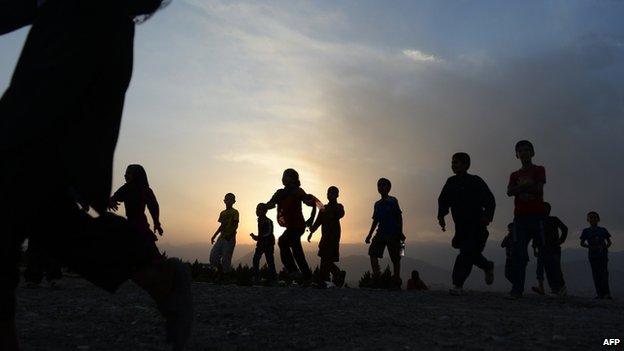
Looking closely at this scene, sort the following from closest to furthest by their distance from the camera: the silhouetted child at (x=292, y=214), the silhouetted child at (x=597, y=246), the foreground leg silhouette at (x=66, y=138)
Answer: the foreground leg silhouette at (x=66, y=138) < the silhouetted child at (x=292, y=214) < the silhouetted child at (x=597, y=246)

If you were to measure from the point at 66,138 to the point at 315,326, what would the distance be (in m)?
3.02

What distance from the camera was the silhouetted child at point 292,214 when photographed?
10258mm

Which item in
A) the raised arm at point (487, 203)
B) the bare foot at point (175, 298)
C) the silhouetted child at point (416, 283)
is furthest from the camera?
the silhouetted child at point (416, 283)

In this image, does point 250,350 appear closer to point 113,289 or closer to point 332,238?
point 113,289

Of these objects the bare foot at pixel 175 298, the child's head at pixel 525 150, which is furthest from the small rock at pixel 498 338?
the child's head at pixel 525 150

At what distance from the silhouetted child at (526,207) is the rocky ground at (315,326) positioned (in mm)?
1368

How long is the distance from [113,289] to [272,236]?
29.8 feet

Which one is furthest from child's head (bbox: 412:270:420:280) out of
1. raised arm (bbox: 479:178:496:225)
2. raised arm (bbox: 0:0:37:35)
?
raised arm (bbox: 0:0:37:35)

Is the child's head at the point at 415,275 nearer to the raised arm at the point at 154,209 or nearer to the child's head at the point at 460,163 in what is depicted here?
the child's head at the point at 460,163

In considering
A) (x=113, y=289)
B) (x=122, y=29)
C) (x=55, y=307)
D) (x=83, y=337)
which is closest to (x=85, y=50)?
(x=122, y=29)

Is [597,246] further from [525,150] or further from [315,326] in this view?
[315,326]

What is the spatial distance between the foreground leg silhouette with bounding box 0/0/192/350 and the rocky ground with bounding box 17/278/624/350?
1.70 metres

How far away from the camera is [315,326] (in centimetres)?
470

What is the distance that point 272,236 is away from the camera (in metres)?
11.6
